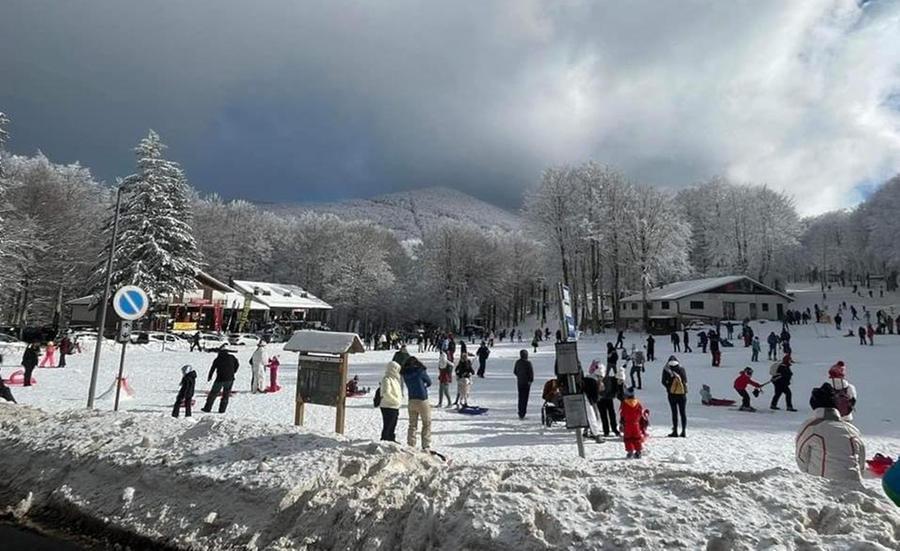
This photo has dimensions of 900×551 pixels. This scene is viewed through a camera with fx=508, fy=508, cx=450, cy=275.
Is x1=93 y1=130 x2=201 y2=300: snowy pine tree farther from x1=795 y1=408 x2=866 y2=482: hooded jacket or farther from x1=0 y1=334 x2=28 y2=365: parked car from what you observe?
x1=795 y1=408 x2=866 y2=482: hooded jacket

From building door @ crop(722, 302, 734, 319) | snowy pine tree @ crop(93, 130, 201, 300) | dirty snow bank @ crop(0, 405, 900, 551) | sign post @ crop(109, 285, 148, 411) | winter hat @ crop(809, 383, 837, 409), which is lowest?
dirty snow bank @ crop(0, 405, 900, 551)

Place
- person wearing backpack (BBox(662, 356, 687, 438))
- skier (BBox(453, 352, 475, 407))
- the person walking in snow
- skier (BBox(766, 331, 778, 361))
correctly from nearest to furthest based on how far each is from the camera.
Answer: the person walking in snow → person wearing backpack (BBox(662, 356, 687, 438)) → skier (BBox(453, 352, 475, 407)) → skier (BBox(766, 331, 778, 361))

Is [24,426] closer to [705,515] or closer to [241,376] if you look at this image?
[705,515]

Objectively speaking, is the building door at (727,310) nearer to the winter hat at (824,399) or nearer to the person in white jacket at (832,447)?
the winter hat at (824,399)

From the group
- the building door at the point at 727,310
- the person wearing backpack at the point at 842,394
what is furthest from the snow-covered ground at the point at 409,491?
the building door at the point at 727,310

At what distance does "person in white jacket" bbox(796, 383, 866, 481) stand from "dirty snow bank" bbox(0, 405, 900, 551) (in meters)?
0.51

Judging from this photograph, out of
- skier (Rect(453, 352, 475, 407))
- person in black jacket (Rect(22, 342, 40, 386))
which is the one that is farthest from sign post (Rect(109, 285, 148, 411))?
person in black jacket (Rect(22, 342, 40, 386))

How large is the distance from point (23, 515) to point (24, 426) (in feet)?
8.16

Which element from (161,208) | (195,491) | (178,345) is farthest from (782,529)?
(161,208)

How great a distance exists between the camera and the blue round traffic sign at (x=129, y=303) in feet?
30.8

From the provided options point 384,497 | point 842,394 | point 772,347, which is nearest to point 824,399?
point 384,497

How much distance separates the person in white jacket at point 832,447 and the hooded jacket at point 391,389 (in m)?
5.61

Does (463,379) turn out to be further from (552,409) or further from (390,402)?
(390,402)

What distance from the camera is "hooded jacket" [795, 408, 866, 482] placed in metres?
4.82
